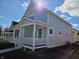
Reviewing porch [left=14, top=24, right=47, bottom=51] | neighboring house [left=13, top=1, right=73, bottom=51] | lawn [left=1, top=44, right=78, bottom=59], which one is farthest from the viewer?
neighboring house [left=13, top=1, right=73, bottom=51]

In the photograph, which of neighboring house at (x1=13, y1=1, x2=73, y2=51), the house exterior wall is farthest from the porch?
the house exterior wall

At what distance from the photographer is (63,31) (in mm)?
19203

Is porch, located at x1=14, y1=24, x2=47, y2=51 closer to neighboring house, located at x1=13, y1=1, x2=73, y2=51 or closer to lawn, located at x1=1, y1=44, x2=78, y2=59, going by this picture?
neighboring house, located at x1=13, y1=1, x2=73, y2=51

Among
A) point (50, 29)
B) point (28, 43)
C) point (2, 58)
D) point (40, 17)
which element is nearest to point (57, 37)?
point (50, 29)

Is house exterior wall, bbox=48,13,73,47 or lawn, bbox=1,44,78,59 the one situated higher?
house exterior wall, bbox=48,13,73,47

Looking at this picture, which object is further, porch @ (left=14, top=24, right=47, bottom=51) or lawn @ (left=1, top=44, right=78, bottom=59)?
porch @ (left=14, top=24, right=47, bottom=51)

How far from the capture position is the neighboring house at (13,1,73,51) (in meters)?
13.0

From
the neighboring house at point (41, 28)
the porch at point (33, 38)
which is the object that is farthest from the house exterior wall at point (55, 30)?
the porch at point (33, 38)

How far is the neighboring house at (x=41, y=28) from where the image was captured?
42.6ft

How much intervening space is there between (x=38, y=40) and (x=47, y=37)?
2060 millimetres

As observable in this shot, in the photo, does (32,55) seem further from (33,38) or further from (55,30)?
(55,30)

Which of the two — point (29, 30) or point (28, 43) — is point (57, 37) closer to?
point (29, 30)

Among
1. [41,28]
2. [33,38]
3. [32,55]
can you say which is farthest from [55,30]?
[32,55]

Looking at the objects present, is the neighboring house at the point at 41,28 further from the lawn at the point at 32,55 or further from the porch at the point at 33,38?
the lawn at the point at 32,55
